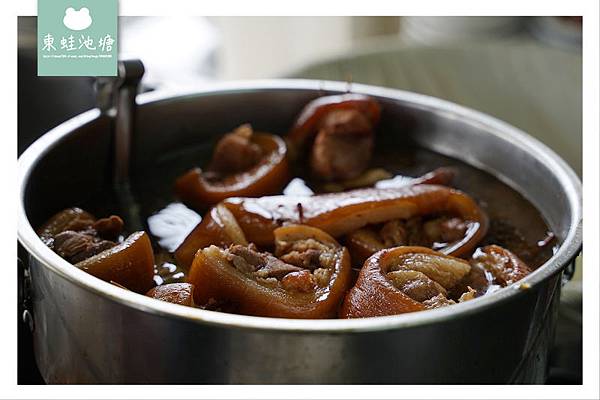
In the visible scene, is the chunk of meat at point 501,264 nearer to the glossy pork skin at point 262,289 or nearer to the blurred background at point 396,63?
the glossy pork skin at point 262,289

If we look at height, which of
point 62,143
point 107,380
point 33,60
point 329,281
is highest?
point 33,60

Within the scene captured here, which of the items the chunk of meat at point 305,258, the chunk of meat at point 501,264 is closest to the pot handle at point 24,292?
the chunk of meat at point 305,258

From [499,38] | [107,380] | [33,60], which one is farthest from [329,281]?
[499,38]

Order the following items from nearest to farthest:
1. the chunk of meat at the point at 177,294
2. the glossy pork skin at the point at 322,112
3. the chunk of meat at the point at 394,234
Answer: the chunk of meat at the point at 177,294, the chunk of meat at the point at 394,234, the glossy pork skin at the point at 322,112

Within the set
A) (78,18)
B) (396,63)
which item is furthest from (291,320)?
(396,63)

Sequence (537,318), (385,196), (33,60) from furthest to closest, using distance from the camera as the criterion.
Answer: (33,60), (385,196), (537,318)

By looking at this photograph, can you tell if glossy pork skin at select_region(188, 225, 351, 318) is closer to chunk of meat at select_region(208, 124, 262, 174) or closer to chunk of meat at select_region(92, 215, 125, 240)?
chunk of meat at select_region(92, 215, 125, 240)

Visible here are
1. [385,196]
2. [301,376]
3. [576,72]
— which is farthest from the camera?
[576,72]

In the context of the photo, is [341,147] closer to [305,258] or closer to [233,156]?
[233,156]

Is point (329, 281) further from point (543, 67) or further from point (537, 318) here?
point (543, 67)
